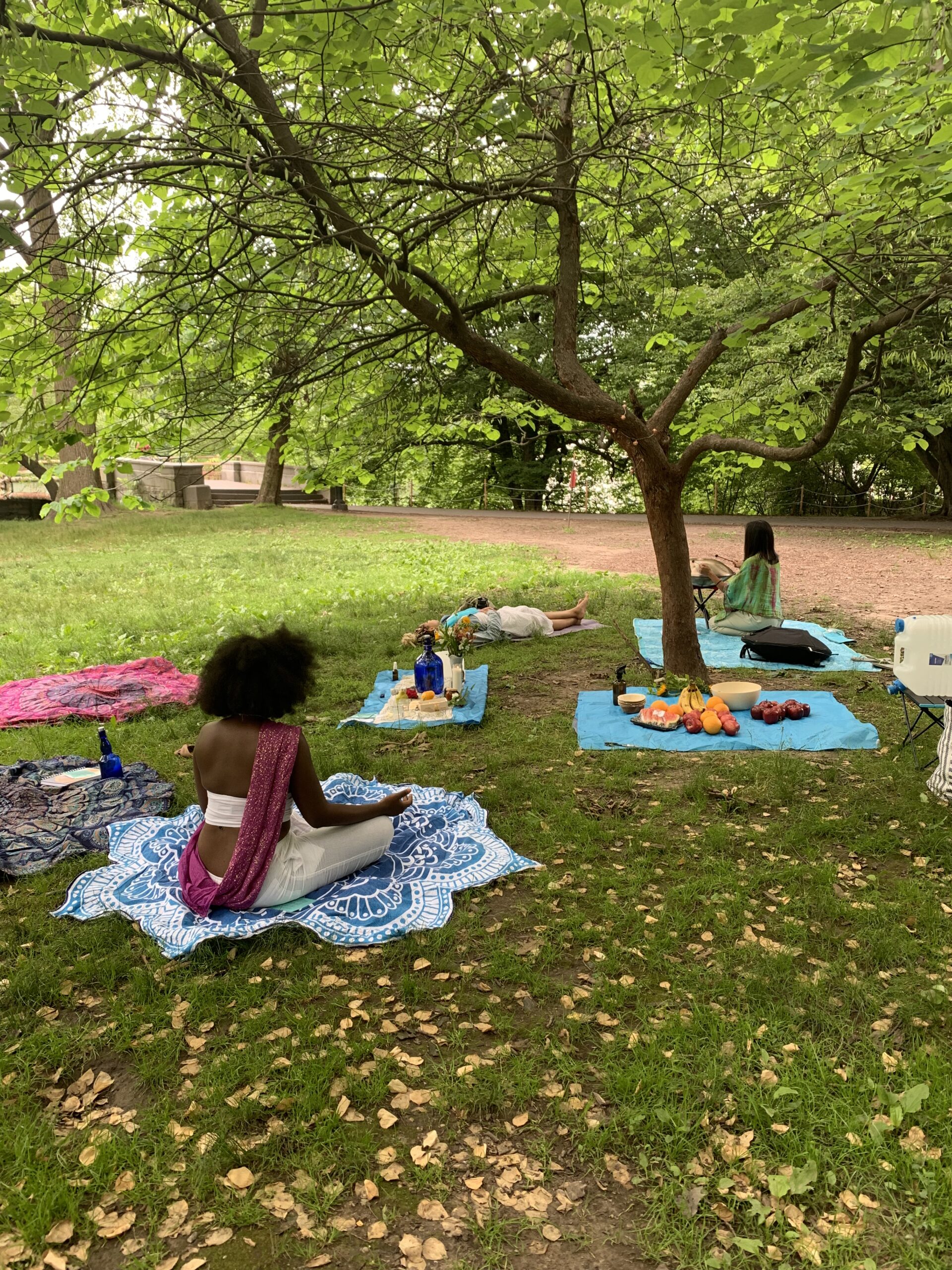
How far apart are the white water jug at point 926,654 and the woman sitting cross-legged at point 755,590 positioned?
3398mm

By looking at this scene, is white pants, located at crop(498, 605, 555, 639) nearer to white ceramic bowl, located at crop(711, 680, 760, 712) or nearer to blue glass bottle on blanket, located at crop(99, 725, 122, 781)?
white ceramic bowl, located at crop(711, 680, 760, 712)

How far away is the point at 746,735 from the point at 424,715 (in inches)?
93.7

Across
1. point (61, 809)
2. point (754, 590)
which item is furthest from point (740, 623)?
point (61, 809)

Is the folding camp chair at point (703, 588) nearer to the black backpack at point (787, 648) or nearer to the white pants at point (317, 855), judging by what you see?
the black backpack at point (787, 648)

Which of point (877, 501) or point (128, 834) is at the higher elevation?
point (877, 501)

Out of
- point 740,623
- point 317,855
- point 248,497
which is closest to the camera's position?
point 317,855

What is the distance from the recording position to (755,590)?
9.11m

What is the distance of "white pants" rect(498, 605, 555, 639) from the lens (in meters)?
9.04

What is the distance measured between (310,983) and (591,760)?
2.82 metres

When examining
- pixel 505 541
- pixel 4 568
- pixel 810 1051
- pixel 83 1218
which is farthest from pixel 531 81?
pixel 505 541

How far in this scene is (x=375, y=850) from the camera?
4.18 m

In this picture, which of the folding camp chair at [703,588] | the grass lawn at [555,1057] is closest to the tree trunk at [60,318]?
the grass lawn at [555,1057]

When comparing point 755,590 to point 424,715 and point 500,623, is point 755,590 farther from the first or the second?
point 424,715

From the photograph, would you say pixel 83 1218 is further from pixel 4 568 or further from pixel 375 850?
pixel 4 568
